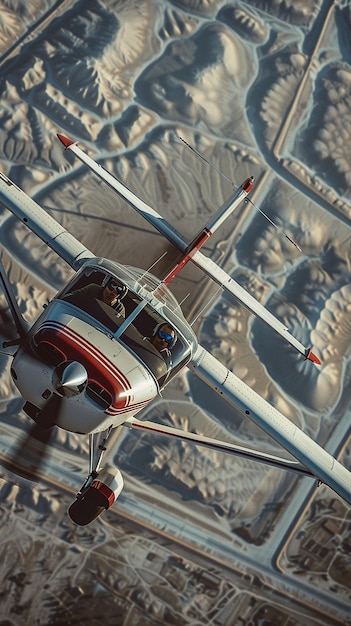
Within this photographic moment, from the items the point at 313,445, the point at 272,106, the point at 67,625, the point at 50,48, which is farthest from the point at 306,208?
the point at 67,625

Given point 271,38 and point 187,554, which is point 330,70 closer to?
point 271,38

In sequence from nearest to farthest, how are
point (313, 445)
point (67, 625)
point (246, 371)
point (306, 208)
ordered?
point (313, 445)
point (67, 625)
point (246, 371)
point (306, 208)

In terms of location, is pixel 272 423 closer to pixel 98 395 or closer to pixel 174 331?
pixel 174 331

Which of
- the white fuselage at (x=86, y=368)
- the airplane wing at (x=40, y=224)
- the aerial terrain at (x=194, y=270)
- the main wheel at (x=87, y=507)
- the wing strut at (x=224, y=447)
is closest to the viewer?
the white fuselage at (x=86, y=368)

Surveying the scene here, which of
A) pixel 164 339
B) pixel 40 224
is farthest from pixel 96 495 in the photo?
pixel 40 224

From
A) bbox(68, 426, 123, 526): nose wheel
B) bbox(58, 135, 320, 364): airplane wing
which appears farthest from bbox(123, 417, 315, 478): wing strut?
bbox(58, 135, 320, 364): airplane wing

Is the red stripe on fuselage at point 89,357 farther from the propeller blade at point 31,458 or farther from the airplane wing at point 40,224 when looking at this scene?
the airplane wing at point 40,224

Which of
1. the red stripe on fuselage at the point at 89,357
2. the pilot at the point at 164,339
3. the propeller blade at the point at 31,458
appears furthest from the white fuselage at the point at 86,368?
the propeller blade at the point at 31,458

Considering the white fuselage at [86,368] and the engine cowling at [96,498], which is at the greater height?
the white fuselage at [86,368]
